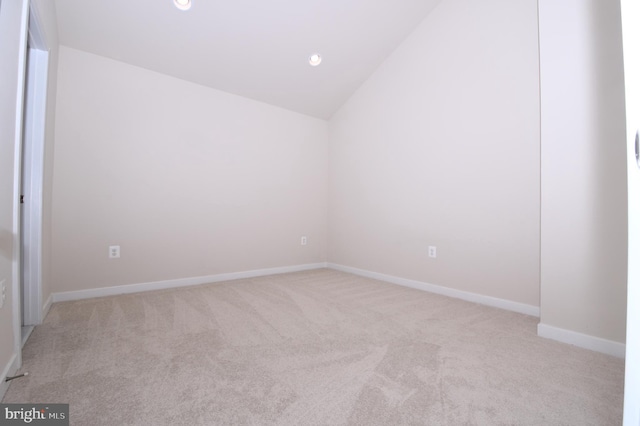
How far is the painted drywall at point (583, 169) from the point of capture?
1702 millimetres

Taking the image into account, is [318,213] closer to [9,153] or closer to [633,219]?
[9,153]

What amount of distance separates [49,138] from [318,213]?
2.95 meters

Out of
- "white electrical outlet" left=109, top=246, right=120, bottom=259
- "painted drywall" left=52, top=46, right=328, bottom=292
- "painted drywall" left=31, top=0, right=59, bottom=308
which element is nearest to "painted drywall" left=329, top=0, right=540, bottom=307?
"painted drywall" left=52, top=46, right=328, bottom=292

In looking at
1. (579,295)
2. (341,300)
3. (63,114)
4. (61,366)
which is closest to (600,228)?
(579,295)

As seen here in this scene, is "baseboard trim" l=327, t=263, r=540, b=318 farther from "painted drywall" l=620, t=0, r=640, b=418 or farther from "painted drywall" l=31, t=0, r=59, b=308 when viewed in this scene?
"painted drywall" l=31, t=0, r=59, b=308

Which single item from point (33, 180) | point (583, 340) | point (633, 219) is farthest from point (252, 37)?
point (583, 340)

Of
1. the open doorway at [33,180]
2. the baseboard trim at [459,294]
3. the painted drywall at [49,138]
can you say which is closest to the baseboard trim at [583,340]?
the baseboard trim at [459,294]

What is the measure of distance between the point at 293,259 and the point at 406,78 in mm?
2622

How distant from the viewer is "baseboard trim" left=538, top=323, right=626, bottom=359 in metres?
1.68

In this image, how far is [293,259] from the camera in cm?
407

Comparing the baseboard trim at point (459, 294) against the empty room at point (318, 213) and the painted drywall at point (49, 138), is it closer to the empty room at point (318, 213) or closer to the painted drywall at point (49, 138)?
the empty room at point (318, 213)

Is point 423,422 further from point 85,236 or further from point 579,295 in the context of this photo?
point 85,236

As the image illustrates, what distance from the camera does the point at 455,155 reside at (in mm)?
2881

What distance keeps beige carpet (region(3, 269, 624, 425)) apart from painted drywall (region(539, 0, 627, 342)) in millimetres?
275
